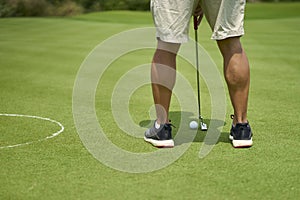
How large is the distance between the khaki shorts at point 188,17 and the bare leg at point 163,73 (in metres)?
0.13

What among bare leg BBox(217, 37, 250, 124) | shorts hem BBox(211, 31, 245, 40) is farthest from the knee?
shorts hem BBox(211, 31, 245, 40)

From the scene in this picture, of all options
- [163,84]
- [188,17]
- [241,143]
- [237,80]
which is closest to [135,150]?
[163,84]

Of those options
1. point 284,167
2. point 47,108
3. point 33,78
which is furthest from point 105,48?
point 284,167

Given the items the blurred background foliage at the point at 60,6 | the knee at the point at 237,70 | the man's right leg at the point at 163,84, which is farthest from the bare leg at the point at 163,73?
the blurred background foliage at the point at 60,6

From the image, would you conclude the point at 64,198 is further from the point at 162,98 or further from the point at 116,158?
the point at 162,98

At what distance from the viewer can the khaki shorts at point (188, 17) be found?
382cm

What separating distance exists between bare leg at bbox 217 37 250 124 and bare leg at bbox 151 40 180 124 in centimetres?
34

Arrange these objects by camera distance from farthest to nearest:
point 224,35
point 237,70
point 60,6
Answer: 1. point 60,6
2. point 237,70
3. point 224,35

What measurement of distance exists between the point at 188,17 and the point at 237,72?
19.6 inches

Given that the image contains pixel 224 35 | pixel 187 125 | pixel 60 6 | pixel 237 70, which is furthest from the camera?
pixel 60 6

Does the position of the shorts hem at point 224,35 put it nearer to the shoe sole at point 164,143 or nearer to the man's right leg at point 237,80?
the man's right leg at point 237,80

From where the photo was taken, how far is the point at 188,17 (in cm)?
387

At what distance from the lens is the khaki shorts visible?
12.5ft

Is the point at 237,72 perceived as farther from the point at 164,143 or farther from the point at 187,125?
the point at 187,125
